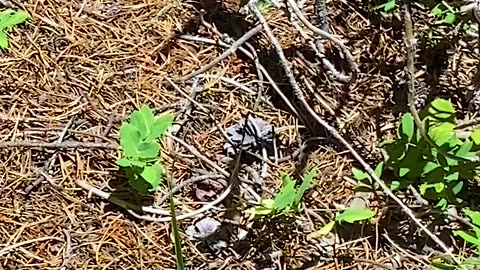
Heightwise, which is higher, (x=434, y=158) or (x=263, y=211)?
(x=434, y=158)

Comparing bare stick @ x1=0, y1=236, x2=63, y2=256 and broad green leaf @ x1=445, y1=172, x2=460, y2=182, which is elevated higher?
broad green leaf @ x1=445, y1=172, x2=460, y2=182

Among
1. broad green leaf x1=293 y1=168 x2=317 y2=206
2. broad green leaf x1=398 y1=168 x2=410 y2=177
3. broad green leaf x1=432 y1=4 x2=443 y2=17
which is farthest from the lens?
broad green leaf x1=432 y1=4 x2=443 y2=17

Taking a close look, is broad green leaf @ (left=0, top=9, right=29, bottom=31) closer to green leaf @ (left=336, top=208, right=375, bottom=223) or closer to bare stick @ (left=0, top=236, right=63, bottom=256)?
bare stick @ (left=0, top=236, right=63, bottom=256)

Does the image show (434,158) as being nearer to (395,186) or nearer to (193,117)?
(395,186)

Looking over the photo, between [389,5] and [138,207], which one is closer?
[138,207]

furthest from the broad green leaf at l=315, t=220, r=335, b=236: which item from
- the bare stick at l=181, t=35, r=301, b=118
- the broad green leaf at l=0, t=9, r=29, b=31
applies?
the broad green leaf at l=0, t=9, r=29, b=31

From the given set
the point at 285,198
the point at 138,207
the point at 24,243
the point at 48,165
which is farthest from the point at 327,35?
the point at 24,243

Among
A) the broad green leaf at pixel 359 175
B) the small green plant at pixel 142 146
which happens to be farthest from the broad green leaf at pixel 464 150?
the small green plant at pixel 142 146
